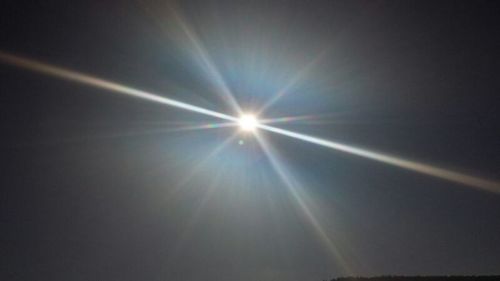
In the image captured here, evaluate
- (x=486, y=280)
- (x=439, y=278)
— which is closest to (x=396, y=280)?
(x=439, y=278)

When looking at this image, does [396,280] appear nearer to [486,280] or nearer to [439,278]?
[439,278]

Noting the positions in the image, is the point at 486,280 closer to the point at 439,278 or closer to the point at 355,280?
the point at 439,278

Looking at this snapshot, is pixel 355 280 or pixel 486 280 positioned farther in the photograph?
pixel 355 280

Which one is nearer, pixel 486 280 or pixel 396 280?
pixel 486 280

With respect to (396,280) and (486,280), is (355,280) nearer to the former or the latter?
(396,280)

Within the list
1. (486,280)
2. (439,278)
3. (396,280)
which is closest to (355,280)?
(396,280)

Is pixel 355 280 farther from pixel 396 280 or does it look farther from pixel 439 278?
pixel 439 278
